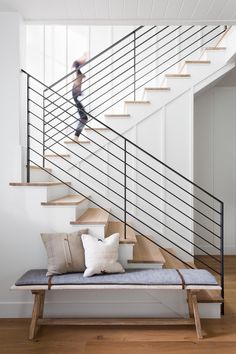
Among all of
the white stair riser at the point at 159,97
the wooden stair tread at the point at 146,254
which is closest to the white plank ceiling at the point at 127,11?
the white stair riser at the point at 159,97

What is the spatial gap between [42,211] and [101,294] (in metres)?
0.94

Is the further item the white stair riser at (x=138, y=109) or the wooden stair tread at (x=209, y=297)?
the white stair riser at (x=138, y=109)

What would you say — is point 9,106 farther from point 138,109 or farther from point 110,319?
point 110,319

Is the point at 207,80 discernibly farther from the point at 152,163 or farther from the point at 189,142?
the point at 152,163

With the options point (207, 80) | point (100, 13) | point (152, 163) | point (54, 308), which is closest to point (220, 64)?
point (207, 80)

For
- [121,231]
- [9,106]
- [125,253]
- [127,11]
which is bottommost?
[125,253]

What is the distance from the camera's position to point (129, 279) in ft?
8.57

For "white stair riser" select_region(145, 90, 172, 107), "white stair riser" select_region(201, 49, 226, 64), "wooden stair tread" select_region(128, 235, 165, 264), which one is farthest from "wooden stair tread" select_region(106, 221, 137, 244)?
"white stair riser" select_region(201, 49, 226, 64)

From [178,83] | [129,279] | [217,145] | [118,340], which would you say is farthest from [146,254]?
[217,145]

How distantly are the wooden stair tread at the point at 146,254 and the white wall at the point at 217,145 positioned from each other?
193cm

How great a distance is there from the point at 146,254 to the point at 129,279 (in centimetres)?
64

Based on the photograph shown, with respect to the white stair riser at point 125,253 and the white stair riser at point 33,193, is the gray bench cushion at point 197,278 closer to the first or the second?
the white stair riser at point 125,253

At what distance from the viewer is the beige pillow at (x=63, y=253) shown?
2.74 meters

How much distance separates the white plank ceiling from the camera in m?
2.90
